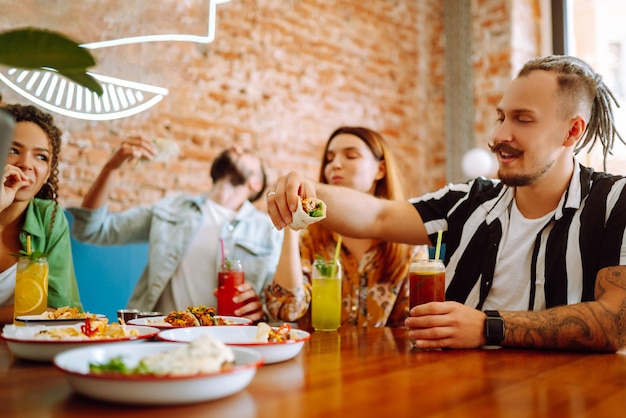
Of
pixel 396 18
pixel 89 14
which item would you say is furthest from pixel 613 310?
pixel 396 18

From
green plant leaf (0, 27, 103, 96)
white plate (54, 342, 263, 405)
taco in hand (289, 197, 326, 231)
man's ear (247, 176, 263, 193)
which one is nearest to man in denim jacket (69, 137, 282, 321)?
man's ear (247, 176, 263, 193)

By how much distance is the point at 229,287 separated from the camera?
1.79 m

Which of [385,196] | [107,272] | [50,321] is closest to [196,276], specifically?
[107,272]

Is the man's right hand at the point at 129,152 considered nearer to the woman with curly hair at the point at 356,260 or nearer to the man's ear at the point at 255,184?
the man's ear at the point at 255,184

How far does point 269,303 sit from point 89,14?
1.08 m

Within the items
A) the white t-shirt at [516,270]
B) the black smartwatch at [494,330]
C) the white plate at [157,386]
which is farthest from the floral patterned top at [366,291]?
the white plate at [157,386]

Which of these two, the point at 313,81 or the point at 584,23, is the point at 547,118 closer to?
the point at 313,81

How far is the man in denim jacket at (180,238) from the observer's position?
8.41 ft

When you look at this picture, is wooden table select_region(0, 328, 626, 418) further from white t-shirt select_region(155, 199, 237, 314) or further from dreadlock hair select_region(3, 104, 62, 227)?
white t-shirt select_region(155, 199, 237, 314)

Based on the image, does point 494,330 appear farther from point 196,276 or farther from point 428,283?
point 196,276

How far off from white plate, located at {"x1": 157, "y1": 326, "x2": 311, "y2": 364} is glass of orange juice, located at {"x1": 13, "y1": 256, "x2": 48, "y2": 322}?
0.54 m

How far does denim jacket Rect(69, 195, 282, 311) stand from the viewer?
2.70m

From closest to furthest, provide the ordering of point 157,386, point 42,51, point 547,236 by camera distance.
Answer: point 157,386 → point 42,51 → point 547,236

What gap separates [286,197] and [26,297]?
2.35ft
